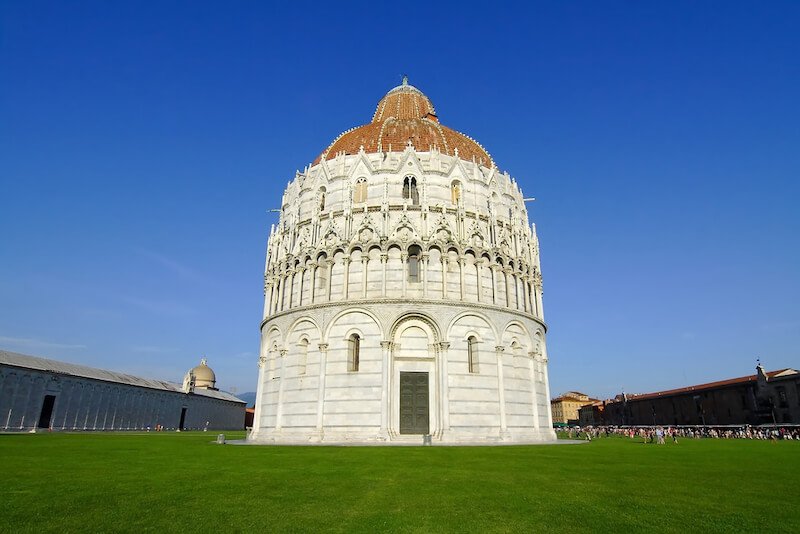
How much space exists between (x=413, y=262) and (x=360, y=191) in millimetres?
6629

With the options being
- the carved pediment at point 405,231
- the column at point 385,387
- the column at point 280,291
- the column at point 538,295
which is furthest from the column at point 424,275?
the column at point 280,291

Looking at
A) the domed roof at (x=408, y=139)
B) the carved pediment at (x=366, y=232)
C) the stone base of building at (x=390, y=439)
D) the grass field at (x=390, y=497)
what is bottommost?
the grass field at (x=390, y=497)

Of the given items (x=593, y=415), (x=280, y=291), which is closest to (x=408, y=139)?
(x=280, y=291)

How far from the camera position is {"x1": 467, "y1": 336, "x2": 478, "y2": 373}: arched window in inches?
1183

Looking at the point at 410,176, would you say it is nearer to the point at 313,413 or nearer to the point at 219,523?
the point at 313,413

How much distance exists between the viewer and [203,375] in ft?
283

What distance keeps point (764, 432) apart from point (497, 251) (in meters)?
39.3

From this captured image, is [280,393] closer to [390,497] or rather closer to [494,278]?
[494,278]

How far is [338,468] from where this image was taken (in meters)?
14.1

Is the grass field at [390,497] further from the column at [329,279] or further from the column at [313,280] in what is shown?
the column at [313,280]

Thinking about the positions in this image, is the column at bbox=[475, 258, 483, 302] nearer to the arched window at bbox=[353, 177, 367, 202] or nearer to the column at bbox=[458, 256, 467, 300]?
the column at bbox=[458, 256, 467, 300]

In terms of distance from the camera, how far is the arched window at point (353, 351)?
96.9 ft

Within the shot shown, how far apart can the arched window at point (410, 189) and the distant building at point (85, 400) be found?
38.1 m

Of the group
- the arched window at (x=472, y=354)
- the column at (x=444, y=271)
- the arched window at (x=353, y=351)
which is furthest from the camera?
the column at (x=444, y=271)
